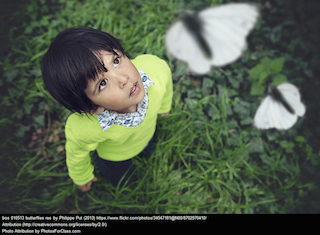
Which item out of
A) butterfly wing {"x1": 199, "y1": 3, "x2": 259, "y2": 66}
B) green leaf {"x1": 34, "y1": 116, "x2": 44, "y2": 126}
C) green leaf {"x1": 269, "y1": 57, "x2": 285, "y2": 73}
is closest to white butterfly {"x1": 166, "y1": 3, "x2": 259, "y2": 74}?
butterfly wing {"x1": 199, "y1": 3, "x2": 259, "y2": 66}

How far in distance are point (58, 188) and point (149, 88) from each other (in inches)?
59.8

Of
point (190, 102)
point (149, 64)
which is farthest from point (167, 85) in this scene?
point (190, 102)

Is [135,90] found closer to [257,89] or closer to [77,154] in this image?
[77,154]

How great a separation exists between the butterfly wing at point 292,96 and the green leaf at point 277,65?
0.22m

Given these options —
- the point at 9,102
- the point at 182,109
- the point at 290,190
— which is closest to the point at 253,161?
the point at 290,190

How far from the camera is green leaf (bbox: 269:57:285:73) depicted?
1.84 m

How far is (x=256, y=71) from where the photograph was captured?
6.35ft

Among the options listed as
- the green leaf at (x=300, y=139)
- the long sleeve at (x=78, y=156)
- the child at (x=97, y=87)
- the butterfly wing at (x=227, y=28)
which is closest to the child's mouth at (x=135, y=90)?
the child at (x=97, y=87)

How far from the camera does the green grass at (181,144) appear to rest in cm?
180

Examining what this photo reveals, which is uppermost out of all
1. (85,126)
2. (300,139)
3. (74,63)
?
(74,63)

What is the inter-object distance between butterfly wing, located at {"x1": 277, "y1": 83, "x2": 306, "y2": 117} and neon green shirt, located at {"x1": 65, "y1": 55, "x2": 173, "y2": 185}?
57.5 inches

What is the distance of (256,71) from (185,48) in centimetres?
83

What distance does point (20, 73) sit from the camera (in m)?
2.04

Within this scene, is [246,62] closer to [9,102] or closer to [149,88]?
[149,88]
